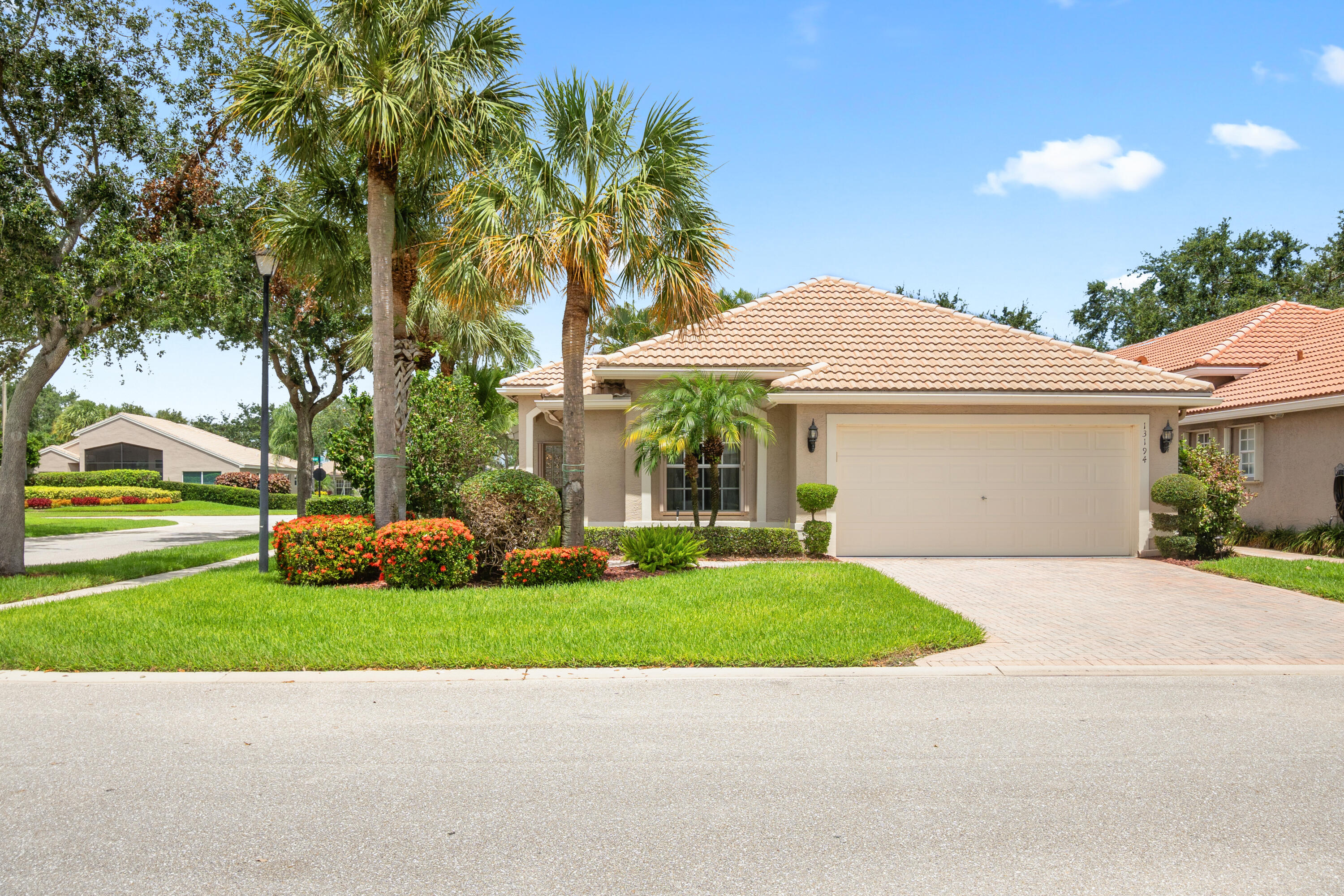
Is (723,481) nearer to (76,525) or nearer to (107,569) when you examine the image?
(107,569)

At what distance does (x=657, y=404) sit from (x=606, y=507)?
2.88 meters

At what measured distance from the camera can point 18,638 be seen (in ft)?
26.0

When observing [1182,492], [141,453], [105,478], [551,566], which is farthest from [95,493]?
[1182,492]

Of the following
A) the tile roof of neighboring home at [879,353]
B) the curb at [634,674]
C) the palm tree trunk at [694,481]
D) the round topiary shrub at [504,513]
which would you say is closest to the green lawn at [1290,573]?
the tile roof of neighboring home at [879,353]

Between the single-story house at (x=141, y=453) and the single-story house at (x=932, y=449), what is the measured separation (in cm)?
3937

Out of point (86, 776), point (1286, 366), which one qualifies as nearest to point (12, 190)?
point (86, 776)

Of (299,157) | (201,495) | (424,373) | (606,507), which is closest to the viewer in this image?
(299,157)

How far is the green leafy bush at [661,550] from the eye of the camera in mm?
12312

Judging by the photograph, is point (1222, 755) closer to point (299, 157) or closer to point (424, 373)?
point (424, 373)

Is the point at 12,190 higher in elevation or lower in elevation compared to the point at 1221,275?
lower

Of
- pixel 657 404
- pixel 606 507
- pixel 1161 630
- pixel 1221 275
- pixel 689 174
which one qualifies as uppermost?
pixel 1221 275

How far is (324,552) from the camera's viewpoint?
11586mm

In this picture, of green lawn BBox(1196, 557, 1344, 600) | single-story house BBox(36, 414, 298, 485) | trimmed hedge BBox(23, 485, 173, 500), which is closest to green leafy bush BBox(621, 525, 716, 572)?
green lawn BBox(1196, 557, 1344, 600)

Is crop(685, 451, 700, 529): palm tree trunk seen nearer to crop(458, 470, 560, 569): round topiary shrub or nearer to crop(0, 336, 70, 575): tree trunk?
crop(458, 470, 560, 569): round topiary shrub
